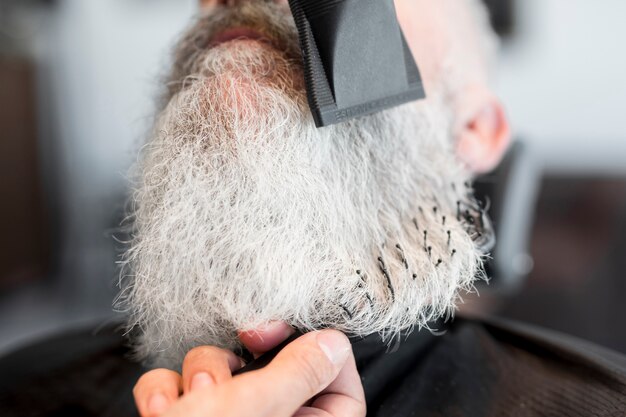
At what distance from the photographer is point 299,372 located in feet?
1.92

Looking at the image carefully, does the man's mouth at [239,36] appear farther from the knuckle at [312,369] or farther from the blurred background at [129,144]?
the blurred background at [129,144]

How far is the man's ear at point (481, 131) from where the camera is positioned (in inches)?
43.4

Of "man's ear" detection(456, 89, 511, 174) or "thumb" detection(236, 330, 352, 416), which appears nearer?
"thumb" detection(236, 330, 352, 416)

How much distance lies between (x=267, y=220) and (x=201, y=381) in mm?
211

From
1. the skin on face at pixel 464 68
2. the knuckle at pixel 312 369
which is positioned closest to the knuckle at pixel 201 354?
the knuckle at pixel 312 369

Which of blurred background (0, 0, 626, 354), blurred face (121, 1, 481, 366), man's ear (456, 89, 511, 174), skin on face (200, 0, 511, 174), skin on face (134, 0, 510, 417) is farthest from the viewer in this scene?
blurred background (0, 0, 626, 354)

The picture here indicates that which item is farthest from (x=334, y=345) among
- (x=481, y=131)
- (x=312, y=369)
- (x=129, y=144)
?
(x=129, y=144)

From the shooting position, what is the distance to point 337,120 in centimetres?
72

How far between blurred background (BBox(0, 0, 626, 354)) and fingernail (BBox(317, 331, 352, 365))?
2.63 feet

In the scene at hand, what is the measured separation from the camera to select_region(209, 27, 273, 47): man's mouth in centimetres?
81

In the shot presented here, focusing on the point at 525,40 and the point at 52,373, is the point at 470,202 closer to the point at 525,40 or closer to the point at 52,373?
the point at 52,373

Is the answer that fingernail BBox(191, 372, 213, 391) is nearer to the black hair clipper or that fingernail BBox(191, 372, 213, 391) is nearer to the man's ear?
the black hair clipper

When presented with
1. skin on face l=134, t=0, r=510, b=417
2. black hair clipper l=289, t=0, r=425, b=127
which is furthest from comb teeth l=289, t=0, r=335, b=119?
skin on face l=134, t=0, r=510, b=417

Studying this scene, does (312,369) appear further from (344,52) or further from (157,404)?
(344,52)
